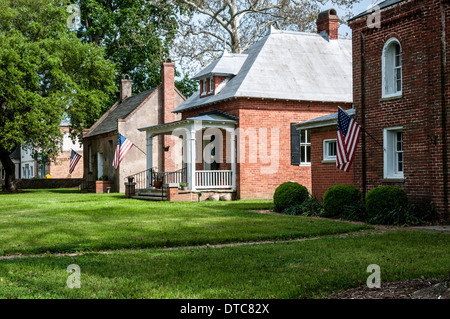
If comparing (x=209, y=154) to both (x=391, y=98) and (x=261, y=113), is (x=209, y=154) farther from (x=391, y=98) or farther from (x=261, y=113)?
(x=391, y=98)

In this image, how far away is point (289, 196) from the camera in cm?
1825

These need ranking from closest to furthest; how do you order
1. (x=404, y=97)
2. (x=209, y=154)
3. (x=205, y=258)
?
(x=205, y=258)
(x=404, y=97)
(x=209, y=154)

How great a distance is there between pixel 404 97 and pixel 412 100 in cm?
33

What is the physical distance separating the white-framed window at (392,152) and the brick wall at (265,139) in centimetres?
941

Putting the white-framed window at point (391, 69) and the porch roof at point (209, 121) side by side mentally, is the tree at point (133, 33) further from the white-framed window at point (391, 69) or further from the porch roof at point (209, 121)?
the white-framed window at point (391, 69)

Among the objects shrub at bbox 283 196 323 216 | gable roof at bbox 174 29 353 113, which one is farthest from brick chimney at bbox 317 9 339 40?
shrub at bbox 283 196 323 216

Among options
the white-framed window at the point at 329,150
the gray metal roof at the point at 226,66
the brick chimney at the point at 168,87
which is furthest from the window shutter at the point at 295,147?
the brick chimney at the point at 168,87

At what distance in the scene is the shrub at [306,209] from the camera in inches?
685

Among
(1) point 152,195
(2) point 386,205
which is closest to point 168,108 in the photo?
(1) point 152,195

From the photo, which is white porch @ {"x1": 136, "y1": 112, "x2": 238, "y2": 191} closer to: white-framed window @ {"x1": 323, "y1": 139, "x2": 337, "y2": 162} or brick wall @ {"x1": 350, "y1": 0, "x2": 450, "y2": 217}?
white-framed window @ {"x1": 323, "y1": 139, "x2": 337, "y2": 162}

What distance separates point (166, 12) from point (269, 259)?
1263 inches

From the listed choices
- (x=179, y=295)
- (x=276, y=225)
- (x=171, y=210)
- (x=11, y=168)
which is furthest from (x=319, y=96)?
(x=11, y=168)

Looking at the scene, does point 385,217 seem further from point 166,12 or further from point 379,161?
point 166,12

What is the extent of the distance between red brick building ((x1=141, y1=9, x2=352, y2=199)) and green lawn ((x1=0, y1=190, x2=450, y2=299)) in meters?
9.96
